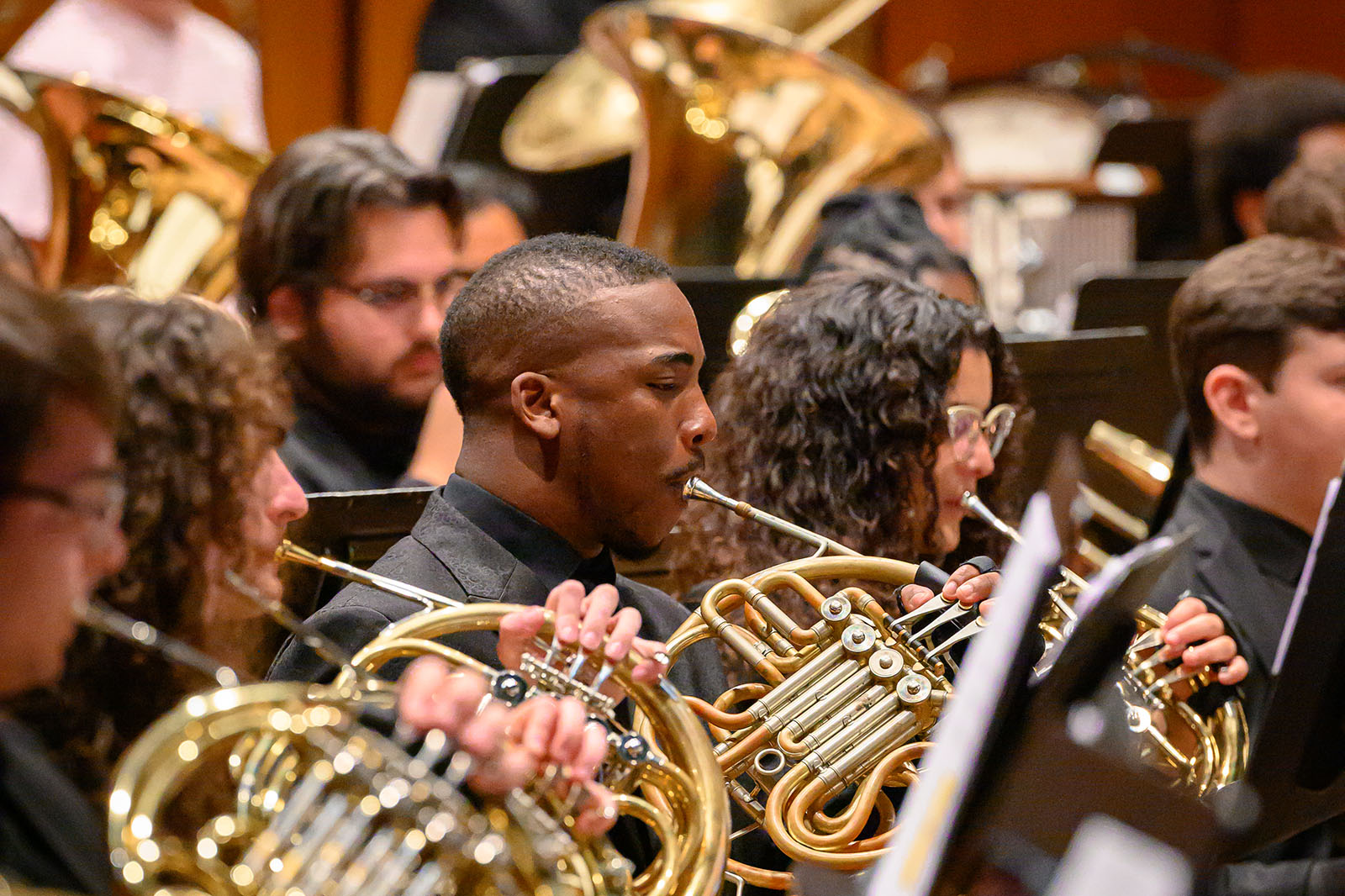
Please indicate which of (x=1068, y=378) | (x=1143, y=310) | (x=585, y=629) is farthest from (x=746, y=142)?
(x=585, y=629)

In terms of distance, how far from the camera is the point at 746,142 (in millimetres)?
3475

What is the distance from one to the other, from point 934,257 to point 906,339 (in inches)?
35.8

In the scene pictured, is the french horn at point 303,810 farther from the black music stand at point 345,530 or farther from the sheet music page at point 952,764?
the black music stand at point 345,530

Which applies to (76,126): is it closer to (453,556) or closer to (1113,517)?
(453,556)

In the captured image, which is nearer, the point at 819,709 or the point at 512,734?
the point at 512,734

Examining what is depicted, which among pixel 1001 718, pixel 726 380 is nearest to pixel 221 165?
pixel 726 380

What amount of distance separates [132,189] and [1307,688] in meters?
2.05

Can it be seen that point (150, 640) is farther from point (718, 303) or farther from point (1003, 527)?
point (718, 303)

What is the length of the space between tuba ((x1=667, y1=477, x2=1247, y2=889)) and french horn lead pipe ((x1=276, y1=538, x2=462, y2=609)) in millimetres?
239

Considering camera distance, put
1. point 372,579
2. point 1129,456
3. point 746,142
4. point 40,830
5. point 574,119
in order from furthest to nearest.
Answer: point 574,119, point 746,142, point 1129,456, point 372,579, point 40,830

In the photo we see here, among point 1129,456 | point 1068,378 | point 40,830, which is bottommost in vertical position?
point 1129,456

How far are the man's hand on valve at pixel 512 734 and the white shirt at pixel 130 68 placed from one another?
1834mm

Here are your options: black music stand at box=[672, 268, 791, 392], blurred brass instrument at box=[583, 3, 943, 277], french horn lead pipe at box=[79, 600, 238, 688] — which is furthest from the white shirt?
french horn lead pipe at box=[79, 600, 238, 688]

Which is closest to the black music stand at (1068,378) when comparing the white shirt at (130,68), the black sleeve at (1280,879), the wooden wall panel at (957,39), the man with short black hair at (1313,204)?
the man with short black hair at (1313,204)
